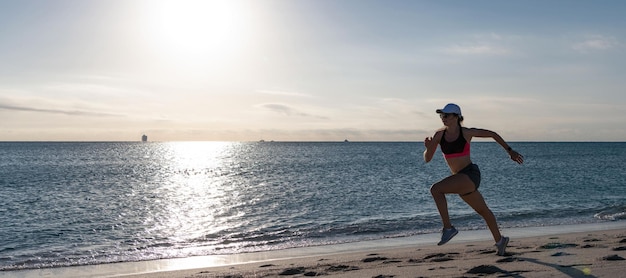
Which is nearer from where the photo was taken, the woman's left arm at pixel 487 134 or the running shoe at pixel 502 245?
the woman's left arm at pixel 487 134

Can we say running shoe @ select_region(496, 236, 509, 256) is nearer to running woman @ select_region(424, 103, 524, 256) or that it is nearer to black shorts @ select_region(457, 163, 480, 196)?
running woman @ select_region(424, 103, 524, 256)

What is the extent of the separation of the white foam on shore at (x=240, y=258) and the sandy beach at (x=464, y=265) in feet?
3.84

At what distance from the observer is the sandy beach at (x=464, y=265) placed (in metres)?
7.62

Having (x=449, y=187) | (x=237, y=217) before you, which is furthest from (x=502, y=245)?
(x=237, y=217)

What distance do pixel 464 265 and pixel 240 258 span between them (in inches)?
244

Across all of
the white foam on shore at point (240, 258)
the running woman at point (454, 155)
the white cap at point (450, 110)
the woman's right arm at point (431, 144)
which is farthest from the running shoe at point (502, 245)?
the white foam on shore at point (240, 258)

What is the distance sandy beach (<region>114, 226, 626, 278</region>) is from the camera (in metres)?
7.62

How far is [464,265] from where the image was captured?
8422mm

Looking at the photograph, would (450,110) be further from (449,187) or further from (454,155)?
(449,187)

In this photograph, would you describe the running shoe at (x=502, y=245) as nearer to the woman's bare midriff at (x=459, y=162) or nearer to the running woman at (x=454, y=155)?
the running woman at (x=454, y=155)

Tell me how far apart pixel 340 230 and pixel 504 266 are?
1001 cm

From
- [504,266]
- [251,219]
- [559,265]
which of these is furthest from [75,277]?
[251,219]

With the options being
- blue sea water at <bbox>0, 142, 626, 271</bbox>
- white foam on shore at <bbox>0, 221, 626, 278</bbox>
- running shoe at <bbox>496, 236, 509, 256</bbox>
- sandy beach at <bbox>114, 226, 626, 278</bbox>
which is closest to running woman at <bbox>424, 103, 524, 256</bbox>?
sandy beach at <bbox>114, 226, 626, 278</bbox>

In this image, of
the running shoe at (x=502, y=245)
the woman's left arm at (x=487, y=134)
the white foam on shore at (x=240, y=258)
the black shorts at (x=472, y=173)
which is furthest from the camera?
the white foam on shore at (x=240, y=258)
